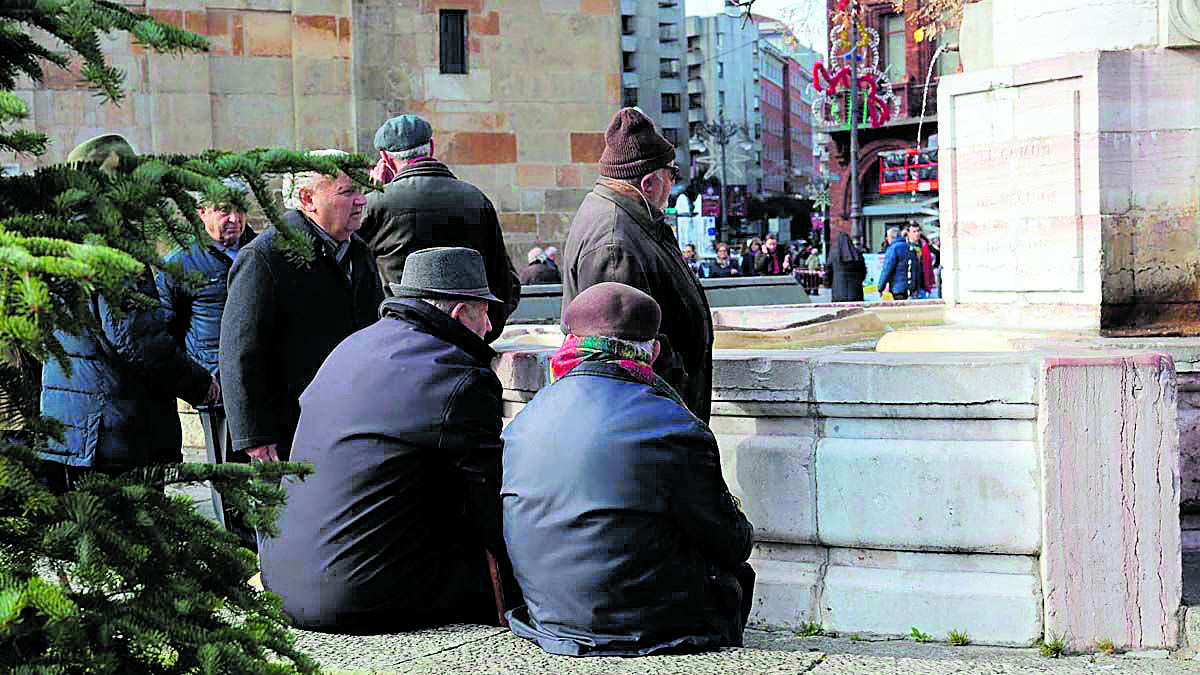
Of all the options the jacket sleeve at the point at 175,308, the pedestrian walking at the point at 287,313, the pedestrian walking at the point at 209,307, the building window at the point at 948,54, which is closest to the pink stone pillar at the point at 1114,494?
the pedestrian walking at the point at 287,313

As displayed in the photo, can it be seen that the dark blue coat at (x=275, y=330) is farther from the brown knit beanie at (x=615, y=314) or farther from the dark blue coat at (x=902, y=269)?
the dark blue coat at (x=902, y=269)

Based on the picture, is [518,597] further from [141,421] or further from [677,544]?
[141,421]

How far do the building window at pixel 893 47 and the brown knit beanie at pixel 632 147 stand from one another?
61.0 meters

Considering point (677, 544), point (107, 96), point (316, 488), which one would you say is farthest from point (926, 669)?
point (107, 96)

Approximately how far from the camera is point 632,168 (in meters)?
5.56

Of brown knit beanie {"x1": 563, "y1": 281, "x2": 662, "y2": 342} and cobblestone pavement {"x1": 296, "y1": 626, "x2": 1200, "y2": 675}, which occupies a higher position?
brown knit beanie {"x1": 563, "y1": 281, "x2": 662, "y2": 342}

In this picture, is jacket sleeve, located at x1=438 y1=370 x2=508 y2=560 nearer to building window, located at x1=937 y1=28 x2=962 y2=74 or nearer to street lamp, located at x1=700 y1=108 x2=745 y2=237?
building window, located at x1=937 y1=28 x2=962 y2=74

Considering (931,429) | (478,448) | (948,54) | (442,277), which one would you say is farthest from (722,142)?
(478,448)

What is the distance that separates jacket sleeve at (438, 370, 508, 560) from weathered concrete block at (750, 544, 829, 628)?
1.03 meters

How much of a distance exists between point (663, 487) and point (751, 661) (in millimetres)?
532

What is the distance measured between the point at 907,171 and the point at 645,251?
62.3 m

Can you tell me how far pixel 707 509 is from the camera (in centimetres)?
439

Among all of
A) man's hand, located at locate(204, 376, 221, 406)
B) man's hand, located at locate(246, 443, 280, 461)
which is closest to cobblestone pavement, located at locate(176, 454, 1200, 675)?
man's hand, located at locate(246, 443, 280, 461)

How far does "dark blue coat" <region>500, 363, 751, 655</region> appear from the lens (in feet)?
14.2
